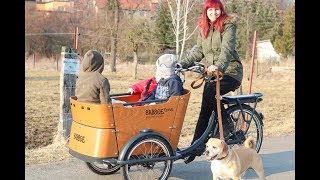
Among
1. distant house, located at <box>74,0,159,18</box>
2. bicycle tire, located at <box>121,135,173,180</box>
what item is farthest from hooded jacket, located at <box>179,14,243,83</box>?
distant house, located at <box>74,0,159,18</box>

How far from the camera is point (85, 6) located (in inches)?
1256

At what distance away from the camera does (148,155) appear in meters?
4.95

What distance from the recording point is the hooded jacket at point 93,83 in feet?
15.9

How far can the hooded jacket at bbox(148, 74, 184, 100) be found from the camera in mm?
5160

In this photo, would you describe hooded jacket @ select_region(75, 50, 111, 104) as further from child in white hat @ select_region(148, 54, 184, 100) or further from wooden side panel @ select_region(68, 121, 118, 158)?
child in white hat @ select_region(148, 54, 184, 100)

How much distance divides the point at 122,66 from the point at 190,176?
26.0 metres

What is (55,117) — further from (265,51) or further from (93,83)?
(265,51)

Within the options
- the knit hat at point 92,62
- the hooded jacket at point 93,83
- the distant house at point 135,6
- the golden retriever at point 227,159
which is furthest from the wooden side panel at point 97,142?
the distant house at point 135,6

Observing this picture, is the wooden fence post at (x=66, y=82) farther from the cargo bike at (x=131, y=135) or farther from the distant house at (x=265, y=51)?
the distant house at (x=265, y=51)

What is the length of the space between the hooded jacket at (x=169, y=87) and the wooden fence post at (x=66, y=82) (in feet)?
8.82

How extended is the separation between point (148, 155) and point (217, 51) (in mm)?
1565
